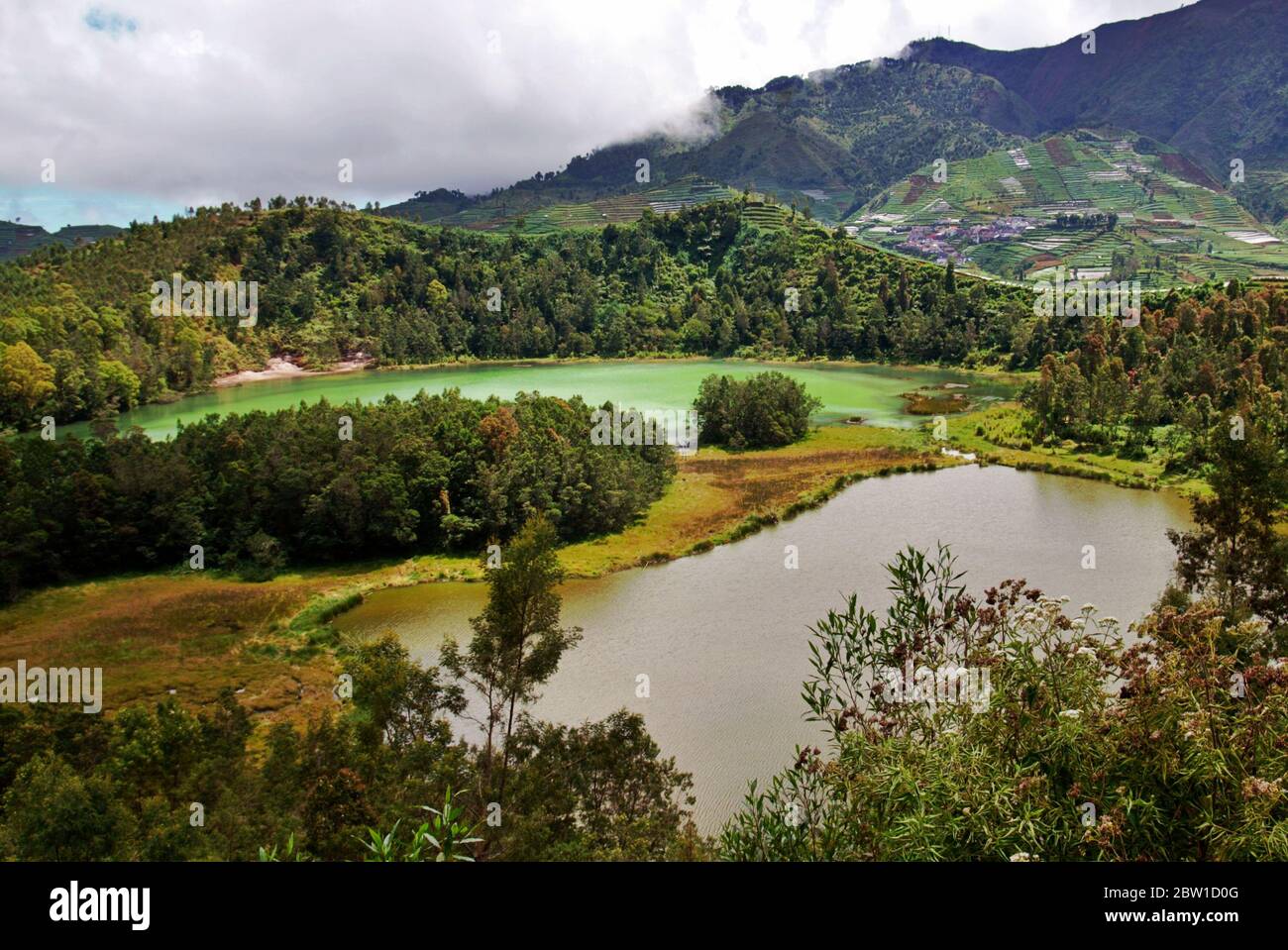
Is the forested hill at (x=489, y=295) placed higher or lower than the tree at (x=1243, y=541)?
higher

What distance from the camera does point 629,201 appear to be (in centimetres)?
15950

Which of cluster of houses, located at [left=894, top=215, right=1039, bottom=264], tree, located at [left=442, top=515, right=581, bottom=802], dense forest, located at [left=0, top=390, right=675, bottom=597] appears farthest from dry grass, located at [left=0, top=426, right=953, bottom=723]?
cluster of houses, located at [left=894, top=215, right=1039, bottom=264]

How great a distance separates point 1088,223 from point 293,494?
508ft

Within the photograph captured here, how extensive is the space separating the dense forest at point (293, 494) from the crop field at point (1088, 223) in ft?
326

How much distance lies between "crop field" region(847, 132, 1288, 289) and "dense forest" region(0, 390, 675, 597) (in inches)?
3917

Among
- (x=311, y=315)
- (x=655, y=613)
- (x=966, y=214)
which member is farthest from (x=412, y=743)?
(x=966, y=214)

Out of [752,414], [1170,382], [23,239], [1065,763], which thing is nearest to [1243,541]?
[1065,763]

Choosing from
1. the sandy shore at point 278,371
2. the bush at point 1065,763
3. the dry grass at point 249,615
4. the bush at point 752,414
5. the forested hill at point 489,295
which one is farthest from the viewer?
the sandy shore at point 278,371

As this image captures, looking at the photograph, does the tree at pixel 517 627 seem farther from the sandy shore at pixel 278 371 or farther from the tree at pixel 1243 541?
the sandy shore at pixel 278 371

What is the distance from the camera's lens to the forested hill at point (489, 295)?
3157 inches

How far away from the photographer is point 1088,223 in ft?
488

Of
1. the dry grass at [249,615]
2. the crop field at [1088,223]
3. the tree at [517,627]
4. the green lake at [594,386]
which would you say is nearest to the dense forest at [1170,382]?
the green lake at [594,386]

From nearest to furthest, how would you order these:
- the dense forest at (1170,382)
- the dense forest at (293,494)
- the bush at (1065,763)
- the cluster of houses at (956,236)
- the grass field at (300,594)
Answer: the bush at (1065,763), the grass field at (300,594), the dense forest at (293,494), the dense forest at (1170,382), the cluster of houses at (956,236)
